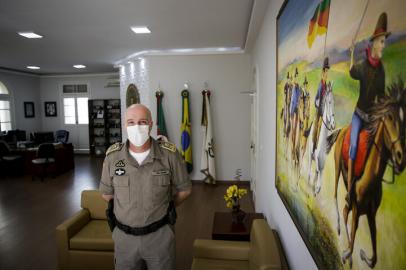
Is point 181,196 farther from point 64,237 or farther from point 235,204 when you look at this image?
point 64,237

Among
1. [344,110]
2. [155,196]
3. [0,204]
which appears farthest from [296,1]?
[0,204]

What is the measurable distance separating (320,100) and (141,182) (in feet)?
4.15

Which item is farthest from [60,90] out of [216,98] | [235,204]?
[235,204]

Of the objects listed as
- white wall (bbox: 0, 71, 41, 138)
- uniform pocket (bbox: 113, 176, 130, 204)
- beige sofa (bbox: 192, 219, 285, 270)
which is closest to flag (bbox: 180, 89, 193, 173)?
beige sofa (bbox: 192, 219, 285, 270)

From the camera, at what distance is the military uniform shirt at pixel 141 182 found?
1.90 metres

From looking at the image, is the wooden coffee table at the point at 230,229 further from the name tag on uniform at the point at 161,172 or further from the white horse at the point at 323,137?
the white horse at the point at 323,137

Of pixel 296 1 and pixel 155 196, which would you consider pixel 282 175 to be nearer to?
pixel 155 196

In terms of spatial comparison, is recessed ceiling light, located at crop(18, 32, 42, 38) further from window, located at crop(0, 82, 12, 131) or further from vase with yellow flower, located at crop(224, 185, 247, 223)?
window, located at crop(0, 82, 12, 131)

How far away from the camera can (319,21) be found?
125cm

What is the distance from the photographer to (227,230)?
2703mm

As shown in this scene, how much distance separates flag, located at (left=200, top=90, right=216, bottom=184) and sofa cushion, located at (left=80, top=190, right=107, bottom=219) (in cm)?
302

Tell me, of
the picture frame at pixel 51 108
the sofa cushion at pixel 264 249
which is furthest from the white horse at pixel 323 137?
the picture frame at pixel 51 108

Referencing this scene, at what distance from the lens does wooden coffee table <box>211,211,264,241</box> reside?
2.62 meters

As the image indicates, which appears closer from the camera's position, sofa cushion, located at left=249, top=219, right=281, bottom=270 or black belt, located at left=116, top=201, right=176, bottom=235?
sofa cushion, located at left=249, top=219, right=281, bottom=270
